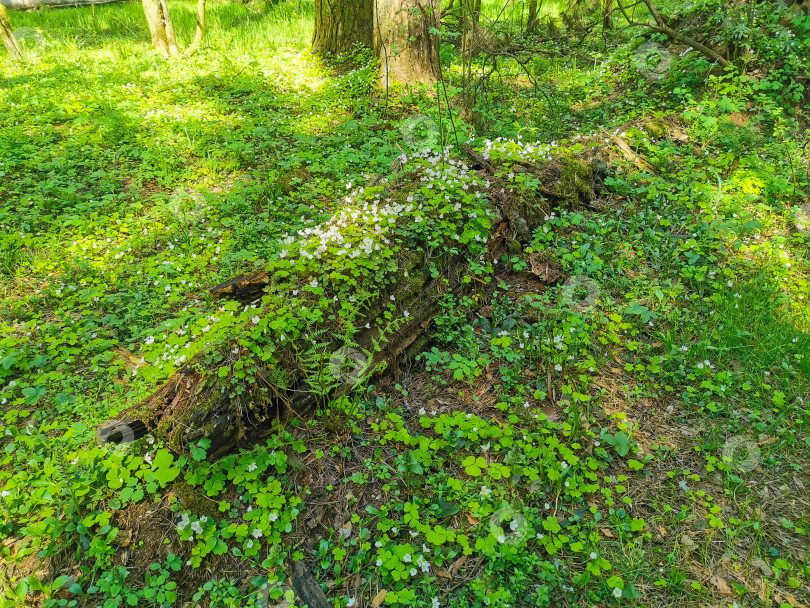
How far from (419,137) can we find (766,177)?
3832 millimetres

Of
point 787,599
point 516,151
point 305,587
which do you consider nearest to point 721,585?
point 787,599

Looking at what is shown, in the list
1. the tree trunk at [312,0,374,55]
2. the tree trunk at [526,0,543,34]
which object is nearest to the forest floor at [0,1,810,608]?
the tree trunk at [312,0,374,55]

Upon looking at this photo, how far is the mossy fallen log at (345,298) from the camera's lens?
2.72m

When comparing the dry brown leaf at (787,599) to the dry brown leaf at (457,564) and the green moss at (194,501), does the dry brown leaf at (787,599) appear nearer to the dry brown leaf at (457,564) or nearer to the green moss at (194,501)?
the dry brown leaf at (457,564)

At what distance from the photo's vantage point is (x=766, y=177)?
16.0 feet

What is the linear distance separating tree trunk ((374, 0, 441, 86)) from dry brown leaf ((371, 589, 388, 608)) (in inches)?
257

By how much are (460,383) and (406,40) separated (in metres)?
5.59

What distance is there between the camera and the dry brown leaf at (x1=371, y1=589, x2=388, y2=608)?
2.35m

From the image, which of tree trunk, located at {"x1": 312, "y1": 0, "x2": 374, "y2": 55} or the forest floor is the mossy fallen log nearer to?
the forest floor

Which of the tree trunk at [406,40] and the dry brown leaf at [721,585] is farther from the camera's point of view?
the tree trunk at [406,40]

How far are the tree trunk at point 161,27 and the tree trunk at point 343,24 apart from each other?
3193 mm

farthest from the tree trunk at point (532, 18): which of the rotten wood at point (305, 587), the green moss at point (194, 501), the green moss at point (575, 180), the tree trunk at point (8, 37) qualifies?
the rotten wood at point (305, 587)

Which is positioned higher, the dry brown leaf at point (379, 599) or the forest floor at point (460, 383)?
the forest floor at point (460, 383)

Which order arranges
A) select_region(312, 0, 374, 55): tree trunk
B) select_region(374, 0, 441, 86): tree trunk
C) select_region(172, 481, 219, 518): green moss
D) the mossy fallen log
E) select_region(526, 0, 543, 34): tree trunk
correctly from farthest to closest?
1. select_region(526, 0, 543, 34): tree trunk
2. select_region(312, 0, 374, 55): tree trunk
3. select_region(374, 0, 441, 86): tree trunk
4. the mossy fallen log
5. select_region(172, 481, 219, 518): green moss
